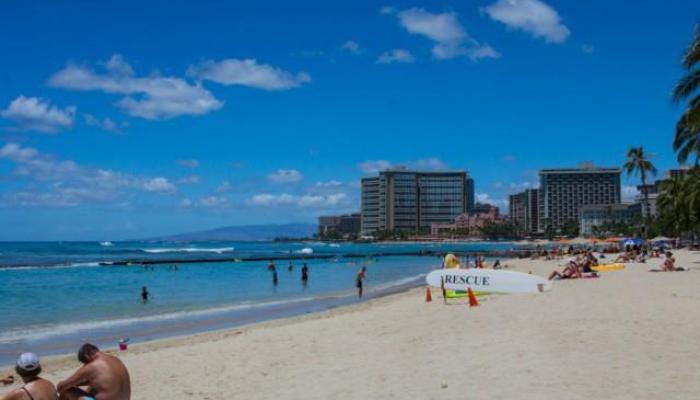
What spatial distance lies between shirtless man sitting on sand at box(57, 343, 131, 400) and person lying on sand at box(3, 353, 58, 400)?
0.39 meters

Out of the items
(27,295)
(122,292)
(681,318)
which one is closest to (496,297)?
(681,318)

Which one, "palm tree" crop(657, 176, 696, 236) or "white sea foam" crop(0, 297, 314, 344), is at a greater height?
"palm tree" crop(657, 176, 696, 236)

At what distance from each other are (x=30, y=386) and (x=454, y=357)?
21.2 ft

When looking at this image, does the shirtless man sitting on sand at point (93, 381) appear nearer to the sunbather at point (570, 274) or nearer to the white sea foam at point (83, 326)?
the white sea foam at point (83, 326)

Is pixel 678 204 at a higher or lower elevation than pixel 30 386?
higher

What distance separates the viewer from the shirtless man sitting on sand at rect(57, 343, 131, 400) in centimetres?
612

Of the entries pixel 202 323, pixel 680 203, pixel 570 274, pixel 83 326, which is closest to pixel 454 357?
pixel 202 323

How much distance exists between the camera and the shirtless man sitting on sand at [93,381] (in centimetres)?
612

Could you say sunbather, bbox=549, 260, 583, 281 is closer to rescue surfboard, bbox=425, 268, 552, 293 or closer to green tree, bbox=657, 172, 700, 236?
rescue surfboard, bbox=425, 268, 552, 293

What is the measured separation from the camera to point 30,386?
553 cm

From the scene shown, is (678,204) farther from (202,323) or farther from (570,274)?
(202,323)

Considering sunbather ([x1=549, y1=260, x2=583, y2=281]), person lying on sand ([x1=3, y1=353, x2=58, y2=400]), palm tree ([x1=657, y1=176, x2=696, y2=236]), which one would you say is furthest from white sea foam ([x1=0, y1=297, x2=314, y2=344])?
palm tree ([x1=657, y1=176, x2=696, y2=236])

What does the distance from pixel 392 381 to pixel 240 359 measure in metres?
3.98

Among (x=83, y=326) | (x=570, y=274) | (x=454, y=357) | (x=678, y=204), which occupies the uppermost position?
(x=678, y=204)
